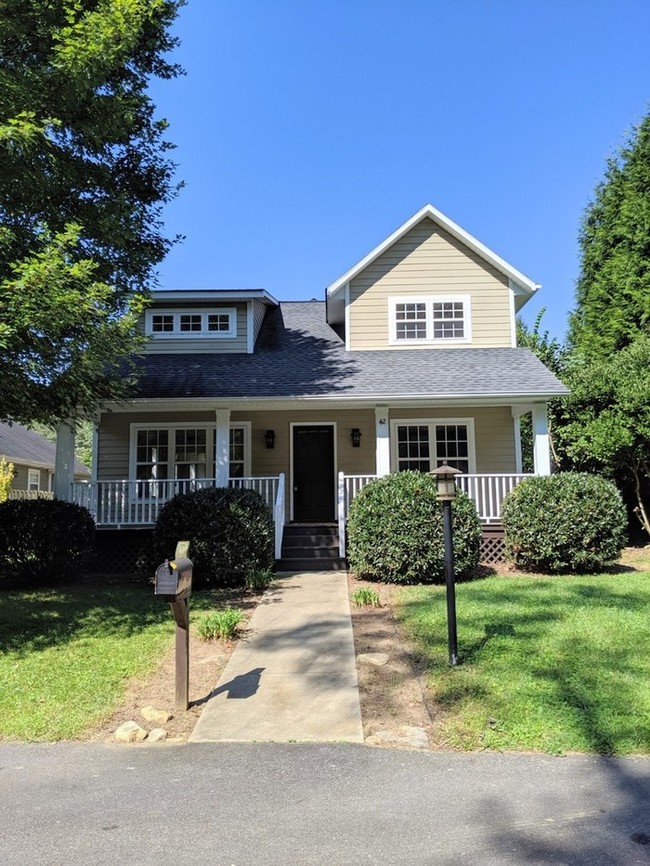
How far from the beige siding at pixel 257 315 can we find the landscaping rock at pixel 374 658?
375 inches

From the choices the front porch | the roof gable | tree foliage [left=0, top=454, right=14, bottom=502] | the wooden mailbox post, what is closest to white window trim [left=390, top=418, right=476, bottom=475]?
the front porch

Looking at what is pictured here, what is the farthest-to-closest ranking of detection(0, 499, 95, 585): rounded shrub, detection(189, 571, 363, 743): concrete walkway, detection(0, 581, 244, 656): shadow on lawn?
detection(0, 499, 95, 585): rounded shrub < detection(0, 581, 244, 656): shadow on lawn < detection(189, 571, 363, 743): concrete walkway

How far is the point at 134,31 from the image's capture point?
761cm

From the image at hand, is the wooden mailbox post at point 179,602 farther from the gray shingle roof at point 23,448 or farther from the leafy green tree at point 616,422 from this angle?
the gray shingle roof at point 23,448

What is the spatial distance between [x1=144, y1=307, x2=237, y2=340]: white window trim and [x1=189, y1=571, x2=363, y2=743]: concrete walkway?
7.47 m

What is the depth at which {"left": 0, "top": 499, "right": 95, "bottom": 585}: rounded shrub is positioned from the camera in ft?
31.1

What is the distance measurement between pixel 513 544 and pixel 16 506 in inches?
332

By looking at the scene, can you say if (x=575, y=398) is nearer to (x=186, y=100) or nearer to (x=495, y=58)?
(x=495, y=58)

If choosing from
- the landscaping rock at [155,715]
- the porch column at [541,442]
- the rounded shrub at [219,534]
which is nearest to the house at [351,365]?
the porch column at [541,442]

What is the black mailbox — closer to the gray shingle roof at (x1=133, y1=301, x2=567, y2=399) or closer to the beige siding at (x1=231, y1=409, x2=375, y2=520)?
the gray shingle roof at (x1=133, y1=301, x2=567, y2=399)

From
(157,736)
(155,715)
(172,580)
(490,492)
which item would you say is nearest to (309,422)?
(490,492)

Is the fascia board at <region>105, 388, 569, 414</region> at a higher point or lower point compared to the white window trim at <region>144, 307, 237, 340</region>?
lower

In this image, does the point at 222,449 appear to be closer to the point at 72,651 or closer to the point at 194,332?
the point at 194,332

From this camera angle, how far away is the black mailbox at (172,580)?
453cm
